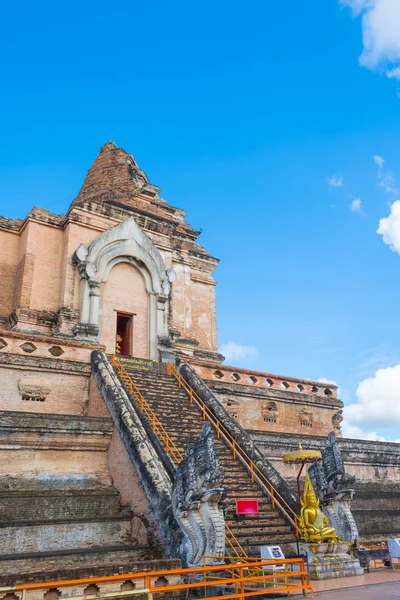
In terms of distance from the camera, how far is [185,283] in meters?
23.7

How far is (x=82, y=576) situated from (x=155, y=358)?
1245cm

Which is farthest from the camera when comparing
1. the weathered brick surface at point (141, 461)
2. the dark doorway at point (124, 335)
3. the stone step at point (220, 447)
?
the dark doorway at point (124, 335)

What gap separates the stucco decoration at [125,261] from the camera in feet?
63.3

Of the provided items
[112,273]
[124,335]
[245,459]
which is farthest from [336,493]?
[112,273]

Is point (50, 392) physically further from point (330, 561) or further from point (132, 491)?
point (330, 561)

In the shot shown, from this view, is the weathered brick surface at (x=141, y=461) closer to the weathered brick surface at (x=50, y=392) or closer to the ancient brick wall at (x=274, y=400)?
the weathered brick surface at (x=50, y=392)

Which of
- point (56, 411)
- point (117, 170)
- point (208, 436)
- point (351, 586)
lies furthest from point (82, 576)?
point (117, 170)

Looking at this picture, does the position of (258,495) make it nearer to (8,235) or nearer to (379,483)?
(379,483)

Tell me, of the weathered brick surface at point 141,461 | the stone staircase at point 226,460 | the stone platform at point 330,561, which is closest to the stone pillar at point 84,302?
the stone staircase at point 226,460

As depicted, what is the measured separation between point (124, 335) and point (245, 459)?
9.11m

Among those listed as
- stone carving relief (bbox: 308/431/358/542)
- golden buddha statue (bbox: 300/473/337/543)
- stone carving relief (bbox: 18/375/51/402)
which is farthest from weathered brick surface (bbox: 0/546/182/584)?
stone carving relief (bbox: 18/375/51/402)

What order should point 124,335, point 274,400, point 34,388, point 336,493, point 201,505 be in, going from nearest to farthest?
point 201,505 < point 336,493 < point 34,388 < point 274,400 < point 124,335

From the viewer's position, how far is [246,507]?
10.7 metres

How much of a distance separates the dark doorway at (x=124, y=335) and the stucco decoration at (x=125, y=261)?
2.42 feet
